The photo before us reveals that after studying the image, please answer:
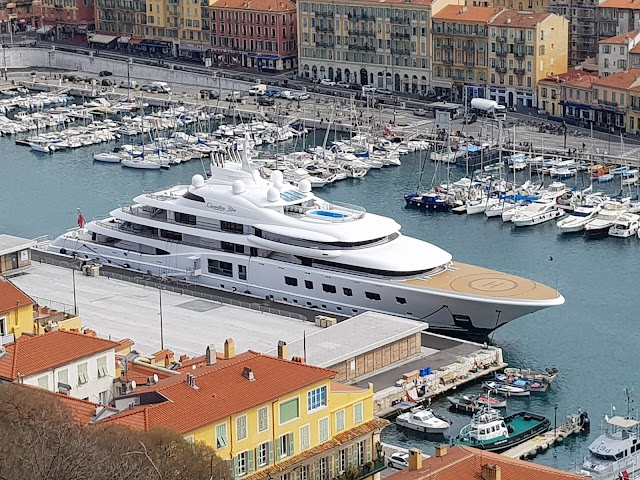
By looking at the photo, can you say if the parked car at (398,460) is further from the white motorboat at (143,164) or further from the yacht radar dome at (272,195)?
the white motorboat at (143,164)

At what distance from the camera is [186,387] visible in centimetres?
3894

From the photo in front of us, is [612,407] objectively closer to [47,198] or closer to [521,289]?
[521,289]

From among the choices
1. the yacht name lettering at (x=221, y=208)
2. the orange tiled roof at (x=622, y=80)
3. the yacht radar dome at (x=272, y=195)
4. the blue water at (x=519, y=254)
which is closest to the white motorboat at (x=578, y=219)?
the blue water at (x=519, y=254)

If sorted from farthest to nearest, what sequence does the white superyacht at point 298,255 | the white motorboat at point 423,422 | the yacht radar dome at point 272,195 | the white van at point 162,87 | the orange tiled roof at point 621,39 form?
the white van at point 162,87 < the orange tiled roof at point 621,39 < the yacht radar dome at point 272,195 < the white superyacht at point 298,255 < the white motorboat at point 423,422

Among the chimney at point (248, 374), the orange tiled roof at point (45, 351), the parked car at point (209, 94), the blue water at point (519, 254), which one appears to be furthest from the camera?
the parked car at point (209, 94)

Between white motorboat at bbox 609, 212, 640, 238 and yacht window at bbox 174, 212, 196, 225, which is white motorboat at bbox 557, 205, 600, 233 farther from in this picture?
yacht window at bbox 174, 212, 196, 225

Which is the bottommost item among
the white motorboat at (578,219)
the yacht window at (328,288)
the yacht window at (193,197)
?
the white motorboat at (578,219)

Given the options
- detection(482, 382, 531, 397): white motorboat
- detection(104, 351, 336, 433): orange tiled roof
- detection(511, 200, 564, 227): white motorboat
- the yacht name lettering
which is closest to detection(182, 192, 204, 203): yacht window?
the yacht name lettering

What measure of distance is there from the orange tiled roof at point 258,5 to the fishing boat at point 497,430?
73.2 metres

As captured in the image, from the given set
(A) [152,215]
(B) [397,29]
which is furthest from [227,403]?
(B) [397,29]

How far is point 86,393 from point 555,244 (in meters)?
38.2

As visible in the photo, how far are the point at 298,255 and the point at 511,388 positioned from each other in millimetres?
11936

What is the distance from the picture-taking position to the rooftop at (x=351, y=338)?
183 ft

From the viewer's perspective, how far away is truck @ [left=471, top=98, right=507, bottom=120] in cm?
10575
